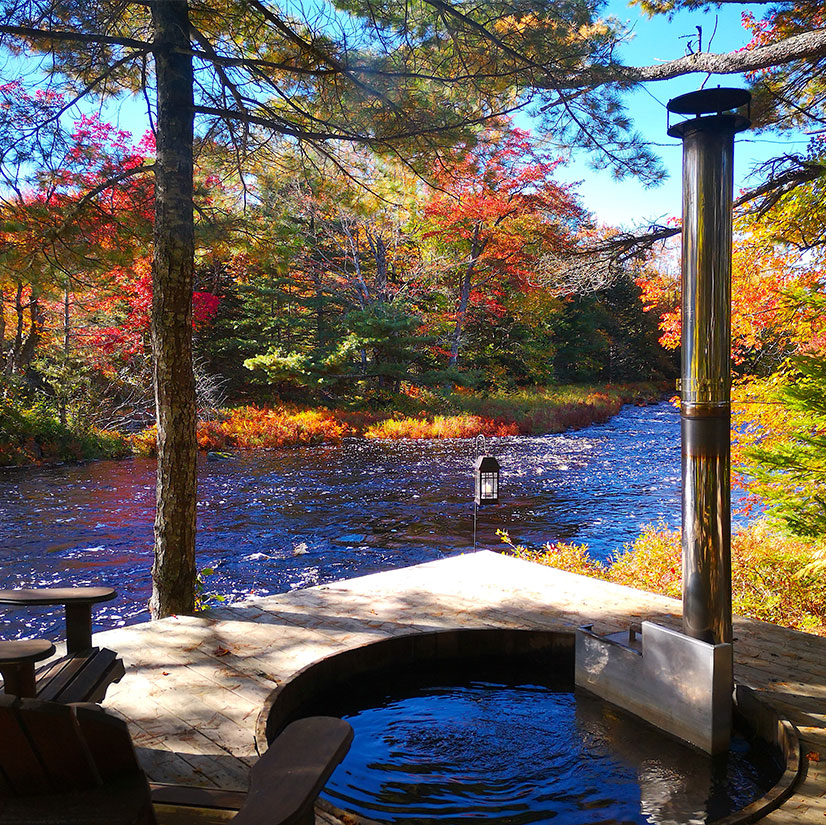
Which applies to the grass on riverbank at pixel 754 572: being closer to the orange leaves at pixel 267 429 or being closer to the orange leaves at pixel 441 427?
the orange leaves at pixel 267 429

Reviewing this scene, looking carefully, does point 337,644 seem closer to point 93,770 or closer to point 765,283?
point 93,770

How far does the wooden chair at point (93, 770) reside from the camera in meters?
1.22

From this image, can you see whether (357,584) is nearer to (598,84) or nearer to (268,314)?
(598,84)

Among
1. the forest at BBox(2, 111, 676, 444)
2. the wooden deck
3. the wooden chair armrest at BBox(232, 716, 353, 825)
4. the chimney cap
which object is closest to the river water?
the wooden deck

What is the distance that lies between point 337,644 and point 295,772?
2024mm

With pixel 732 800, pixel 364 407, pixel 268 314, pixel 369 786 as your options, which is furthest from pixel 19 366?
pixel 732 800

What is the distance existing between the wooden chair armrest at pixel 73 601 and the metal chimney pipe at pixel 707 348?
6.57 feet

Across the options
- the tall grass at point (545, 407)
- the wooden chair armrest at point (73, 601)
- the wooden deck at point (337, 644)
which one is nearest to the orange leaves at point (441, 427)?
the tall grass at point (545, 407)

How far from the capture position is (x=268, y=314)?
16172mm

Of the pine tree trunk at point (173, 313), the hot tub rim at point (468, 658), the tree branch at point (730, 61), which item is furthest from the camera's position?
the tree branch at point (730, 61)

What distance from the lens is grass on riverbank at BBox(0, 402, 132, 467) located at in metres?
10.4

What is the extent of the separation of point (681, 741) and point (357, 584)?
6.81 ft

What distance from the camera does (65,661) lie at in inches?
89.7

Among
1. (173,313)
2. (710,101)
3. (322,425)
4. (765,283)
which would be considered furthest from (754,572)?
(322,425)
